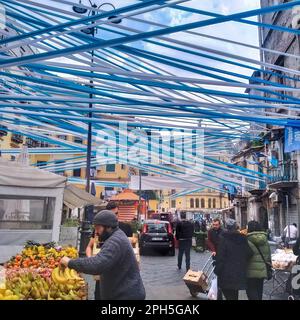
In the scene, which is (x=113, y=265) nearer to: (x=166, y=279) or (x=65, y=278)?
(x=65, y=278)

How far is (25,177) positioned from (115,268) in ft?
19.6

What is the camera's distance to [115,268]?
3396mm

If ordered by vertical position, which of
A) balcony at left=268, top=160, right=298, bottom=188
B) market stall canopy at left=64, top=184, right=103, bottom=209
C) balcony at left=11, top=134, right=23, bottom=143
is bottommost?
market stall canopy at left=64, top=184, right=103, bottom=209

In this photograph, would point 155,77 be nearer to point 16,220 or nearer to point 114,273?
point 114,273

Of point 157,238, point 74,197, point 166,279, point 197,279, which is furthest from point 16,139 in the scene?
point 197,279

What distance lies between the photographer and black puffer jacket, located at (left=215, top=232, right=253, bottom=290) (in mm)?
5672

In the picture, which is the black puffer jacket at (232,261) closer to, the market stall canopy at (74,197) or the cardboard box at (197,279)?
the cardboard box at (197,279)

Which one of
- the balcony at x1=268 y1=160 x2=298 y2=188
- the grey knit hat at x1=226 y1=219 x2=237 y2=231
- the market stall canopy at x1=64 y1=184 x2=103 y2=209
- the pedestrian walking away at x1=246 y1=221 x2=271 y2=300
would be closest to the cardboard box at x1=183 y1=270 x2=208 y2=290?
the pedestrian walking away at x1=246 y1=221 x2=271 y2=300

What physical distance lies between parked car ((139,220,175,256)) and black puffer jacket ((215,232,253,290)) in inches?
449

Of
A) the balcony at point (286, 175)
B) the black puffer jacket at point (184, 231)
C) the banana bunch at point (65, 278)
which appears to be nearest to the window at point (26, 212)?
the black puffer jacket at point (184, 231)

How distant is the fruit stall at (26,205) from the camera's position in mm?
8539

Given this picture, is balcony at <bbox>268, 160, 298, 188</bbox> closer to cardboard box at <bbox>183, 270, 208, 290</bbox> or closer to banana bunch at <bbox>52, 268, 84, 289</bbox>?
cardboard box at <bbox>183, 270, 208, 290</bbox>

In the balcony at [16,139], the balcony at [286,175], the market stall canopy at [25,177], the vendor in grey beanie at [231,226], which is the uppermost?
the balcony at [16,139]
